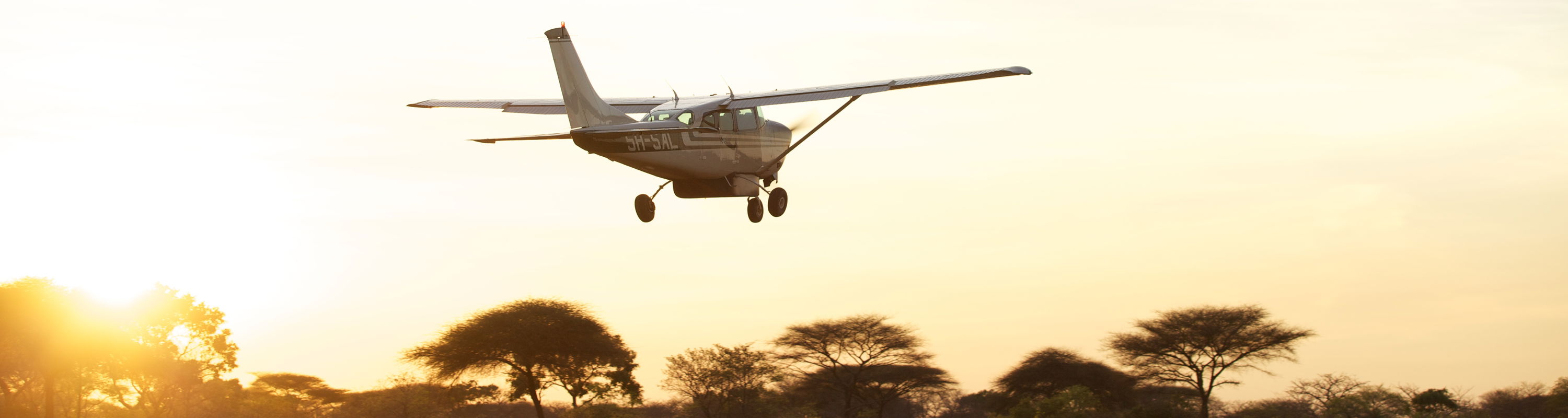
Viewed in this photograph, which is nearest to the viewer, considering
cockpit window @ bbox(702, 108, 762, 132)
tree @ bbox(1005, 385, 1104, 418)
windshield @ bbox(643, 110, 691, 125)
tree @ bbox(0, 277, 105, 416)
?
windshield @ bbox(643, 110, 691, 125)

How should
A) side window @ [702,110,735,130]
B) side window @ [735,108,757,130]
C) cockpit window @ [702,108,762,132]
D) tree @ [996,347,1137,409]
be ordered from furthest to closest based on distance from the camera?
tree @ [996,347,1137,409]
side window @ [735,108,757,130]
cockpit window @ [702,108,762,132]
side window @ [702,110,735,130]

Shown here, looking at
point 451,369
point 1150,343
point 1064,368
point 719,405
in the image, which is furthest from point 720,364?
point 1150,343

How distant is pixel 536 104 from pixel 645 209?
5.75 m

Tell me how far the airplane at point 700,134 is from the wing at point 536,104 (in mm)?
2715

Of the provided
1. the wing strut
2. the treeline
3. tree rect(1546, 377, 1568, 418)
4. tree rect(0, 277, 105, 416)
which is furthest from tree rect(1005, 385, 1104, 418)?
tree rect(0, 277, 105, 416)

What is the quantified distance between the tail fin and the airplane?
0.05 feet

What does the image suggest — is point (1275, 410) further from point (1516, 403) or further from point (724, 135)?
point (724, 135)

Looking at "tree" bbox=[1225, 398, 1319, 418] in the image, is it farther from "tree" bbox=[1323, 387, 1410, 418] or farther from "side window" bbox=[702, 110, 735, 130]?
"side window" bbox=[702, 110, 735, 130]

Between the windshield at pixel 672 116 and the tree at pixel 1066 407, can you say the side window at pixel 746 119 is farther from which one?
the tree at pixel 1066 407

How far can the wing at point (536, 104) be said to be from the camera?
30.1m

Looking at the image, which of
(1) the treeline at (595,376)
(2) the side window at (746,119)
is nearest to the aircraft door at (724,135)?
(2) the side window at (746,119)

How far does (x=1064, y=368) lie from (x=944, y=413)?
43.1ft

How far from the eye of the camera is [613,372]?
67250mm

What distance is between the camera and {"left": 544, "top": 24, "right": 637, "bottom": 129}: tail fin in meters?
26.2
